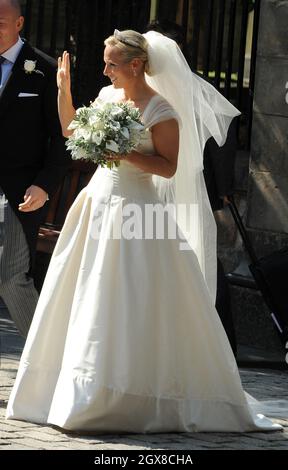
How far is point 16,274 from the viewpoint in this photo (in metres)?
6.95

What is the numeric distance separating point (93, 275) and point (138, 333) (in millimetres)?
346

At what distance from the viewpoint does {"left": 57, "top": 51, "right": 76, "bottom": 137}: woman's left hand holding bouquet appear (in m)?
6.68

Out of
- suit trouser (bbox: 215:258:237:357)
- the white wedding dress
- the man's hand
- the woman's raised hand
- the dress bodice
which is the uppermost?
the woman's raised hand

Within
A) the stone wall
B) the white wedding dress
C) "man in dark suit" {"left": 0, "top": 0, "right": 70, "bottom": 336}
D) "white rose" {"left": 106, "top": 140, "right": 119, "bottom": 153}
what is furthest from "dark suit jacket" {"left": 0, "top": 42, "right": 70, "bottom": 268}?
the stone wall

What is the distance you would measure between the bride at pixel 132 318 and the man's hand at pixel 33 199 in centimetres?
38

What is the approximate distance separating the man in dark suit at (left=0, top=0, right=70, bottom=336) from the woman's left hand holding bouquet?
1.04 ft

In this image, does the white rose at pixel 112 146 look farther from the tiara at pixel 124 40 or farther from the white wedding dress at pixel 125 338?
the tiara at pixel 124 40

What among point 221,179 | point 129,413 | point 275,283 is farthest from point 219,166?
point 129,413

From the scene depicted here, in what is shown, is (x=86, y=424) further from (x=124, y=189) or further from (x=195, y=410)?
(x=124, y=189)

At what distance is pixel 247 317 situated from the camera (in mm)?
9531

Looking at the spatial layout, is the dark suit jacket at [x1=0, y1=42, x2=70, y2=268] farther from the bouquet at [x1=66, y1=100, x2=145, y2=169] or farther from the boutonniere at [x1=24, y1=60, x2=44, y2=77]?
the bouquet at [x1=66, y1=100, x2=145, y2=169]

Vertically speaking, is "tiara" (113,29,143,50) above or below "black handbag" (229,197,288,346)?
above

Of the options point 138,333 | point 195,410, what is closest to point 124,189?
point 138,333

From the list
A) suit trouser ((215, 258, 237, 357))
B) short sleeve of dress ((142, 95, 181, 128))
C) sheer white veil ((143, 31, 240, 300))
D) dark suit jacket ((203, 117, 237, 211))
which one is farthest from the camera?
suit trouser ((215, 258, 237, 357))
